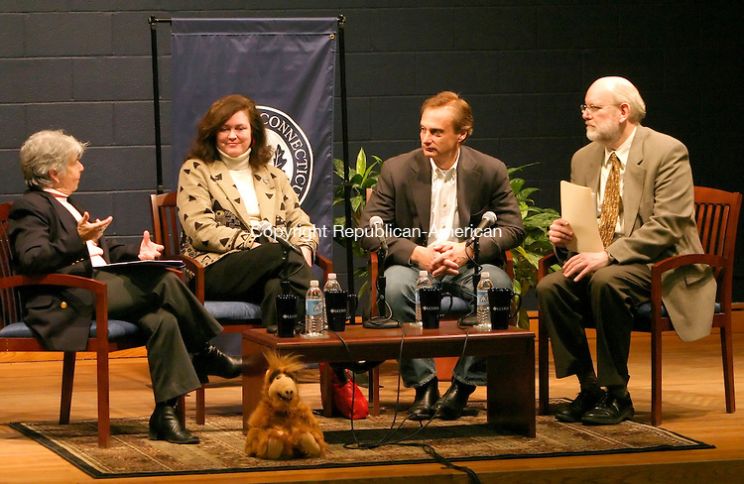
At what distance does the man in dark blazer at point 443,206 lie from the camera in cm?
486

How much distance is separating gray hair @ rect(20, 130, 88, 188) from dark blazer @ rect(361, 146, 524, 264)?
120 centimetres

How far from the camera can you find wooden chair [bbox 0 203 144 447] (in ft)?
13.5

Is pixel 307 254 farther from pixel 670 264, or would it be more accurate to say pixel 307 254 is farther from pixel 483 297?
pixel 670 264

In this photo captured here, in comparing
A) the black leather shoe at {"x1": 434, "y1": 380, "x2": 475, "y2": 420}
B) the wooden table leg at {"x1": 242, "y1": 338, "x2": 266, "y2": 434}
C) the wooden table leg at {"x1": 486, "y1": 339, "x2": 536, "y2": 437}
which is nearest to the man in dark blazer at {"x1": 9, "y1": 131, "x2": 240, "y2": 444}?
the wooden table leg at {"x1": 242, "y1": 338, "x2": 266, "y2": 434}

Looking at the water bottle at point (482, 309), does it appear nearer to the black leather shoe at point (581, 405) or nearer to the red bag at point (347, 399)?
the black leather shoe at point (581, 405)

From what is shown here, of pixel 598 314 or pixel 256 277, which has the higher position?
pixel 256 277

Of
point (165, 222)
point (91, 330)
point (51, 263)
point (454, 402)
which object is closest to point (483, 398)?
point (454, 402)

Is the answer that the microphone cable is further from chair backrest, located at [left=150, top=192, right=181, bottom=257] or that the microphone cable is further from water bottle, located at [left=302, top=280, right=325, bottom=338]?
chair backrest, located at [left=150, top=192, right=181, bottom=257]

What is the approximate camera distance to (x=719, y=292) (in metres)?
4.91

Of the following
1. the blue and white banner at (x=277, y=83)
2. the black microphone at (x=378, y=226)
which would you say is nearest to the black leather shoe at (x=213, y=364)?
the black microphone at (x=378, y=226)

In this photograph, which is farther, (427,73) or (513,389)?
(427,73)

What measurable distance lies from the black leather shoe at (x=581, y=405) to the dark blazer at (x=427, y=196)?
66cm

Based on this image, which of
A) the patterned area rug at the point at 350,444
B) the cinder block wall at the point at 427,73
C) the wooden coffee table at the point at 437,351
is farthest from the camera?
the cinder block wall at the point at 427,73

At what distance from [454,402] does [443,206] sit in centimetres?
81
